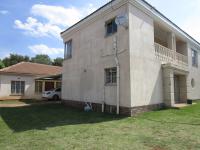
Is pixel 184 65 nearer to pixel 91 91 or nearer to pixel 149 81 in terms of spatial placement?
pixel 149 81

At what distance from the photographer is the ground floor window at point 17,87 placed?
904 inches

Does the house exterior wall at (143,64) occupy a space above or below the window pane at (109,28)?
below

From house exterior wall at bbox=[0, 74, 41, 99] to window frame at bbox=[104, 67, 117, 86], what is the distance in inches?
642

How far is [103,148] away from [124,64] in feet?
19.3

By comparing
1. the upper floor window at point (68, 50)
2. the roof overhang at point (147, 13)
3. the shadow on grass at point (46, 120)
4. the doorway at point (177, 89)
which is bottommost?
the shadow on grass at point (46, 120)

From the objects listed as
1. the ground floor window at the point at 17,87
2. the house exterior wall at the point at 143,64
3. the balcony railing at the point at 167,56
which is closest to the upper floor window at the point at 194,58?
the balcony railing at the point at 167,56

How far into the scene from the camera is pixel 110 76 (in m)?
11.2

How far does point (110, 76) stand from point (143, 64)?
2156mm

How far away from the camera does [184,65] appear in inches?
642

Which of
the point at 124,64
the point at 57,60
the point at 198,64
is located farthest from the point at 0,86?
the point at 57,60

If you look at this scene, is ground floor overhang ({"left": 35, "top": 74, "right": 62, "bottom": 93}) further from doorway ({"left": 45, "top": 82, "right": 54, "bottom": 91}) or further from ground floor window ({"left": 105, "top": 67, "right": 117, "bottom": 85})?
ground floor window ({"left": 105, "top": 67, "right": 117, "bottom": 85})

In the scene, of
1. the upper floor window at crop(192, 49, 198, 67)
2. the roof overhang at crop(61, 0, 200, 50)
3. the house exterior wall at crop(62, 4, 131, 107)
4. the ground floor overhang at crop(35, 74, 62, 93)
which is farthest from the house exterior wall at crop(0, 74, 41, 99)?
the upper floor window at crop(192, 49, 198, 67)

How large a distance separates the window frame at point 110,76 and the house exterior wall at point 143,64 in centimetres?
133

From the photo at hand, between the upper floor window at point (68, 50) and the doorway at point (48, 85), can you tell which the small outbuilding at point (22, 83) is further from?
the upper floor window at point (68, 50)
